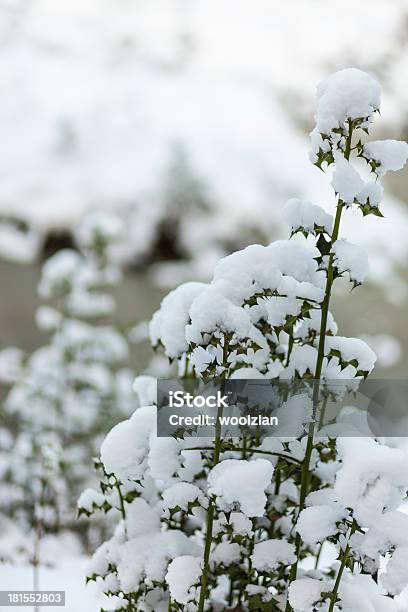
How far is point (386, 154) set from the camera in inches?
45.3

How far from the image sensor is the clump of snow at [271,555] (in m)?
1.30

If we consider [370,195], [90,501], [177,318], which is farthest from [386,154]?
[90,501]

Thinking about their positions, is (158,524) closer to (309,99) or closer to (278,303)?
(278,303)

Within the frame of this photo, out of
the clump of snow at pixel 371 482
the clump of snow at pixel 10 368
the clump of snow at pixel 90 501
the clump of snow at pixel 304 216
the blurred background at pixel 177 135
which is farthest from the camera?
the blurred background at pixel 177 135

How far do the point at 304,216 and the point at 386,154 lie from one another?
0.17 meters

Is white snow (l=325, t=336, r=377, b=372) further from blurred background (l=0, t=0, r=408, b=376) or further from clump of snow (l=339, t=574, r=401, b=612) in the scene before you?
blurred background (l=0, t=0, r=408, b=376)

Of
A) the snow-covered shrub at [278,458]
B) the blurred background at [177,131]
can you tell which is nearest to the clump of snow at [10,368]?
the snow-covered shrub at [278,458]

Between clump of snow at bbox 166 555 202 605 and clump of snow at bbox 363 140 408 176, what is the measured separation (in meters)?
0.75

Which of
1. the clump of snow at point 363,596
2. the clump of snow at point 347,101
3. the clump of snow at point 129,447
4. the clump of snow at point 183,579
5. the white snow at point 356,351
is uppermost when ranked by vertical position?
the clump of snow at point 347,101

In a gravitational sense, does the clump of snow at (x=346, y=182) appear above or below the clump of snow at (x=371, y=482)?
above

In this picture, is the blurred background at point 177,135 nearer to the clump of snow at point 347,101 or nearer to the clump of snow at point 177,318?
the clump of snow at point 177,318

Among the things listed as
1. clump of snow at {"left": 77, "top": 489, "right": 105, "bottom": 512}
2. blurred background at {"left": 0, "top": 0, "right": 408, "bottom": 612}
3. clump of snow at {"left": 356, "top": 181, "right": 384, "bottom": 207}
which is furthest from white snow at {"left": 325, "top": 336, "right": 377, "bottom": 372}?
blurred background at {"left": 0, "top": 0, "right": 408, "bottom": 612}

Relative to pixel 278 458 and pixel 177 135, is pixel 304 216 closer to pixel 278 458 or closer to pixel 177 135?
pixel 278 458

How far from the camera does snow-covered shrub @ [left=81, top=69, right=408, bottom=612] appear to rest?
1117 millimetres
